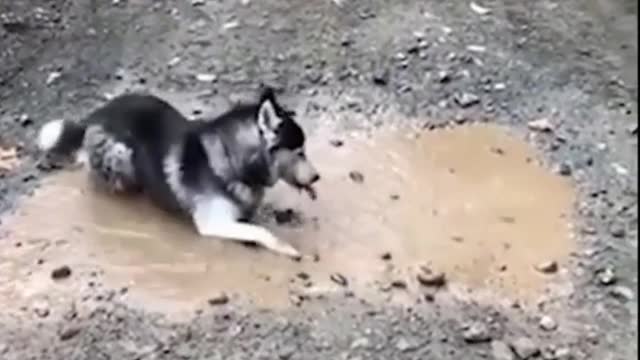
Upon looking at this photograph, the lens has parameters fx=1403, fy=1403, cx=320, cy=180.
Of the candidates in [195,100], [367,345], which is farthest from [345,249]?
[195,100]

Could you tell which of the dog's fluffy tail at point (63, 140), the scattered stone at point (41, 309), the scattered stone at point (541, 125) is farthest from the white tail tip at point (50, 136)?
the scattered stone at point (541, 125)

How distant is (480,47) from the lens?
556 centimetres

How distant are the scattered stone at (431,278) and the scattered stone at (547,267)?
30cm

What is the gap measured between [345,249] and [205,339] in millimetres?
652

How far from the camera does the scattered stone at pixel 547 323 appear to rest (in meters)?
3.90

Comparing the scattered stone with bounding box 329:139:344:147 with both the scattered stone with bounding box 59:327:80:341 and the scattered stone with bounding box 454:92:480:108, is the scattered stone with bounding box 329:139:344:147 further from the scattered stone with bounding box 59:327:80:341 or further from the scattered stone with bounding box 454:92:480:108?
the scattered stone with bounding box 59:327:80:341

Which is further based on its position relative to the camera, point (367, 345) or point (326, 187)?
point (326, 187)

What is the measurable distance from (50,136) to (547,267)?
1758 mm

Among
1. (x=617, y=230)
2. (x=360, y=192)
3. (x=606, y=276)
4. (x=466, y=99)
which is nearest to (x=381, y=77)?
(x=466, y=99)

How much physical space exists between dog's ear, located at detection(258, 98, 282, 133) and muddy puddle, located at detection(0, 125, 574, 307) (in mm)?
334

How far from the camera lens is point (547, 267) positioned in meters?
4.20

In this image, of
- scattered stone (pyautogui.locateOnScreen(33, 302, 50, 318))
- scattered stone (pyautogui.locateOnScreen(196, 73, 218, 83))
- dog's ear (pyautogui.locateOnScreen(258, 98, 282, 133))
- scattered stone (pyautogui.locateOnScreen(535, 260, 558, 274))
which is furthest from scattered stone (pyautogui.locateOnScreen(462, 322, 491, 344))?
scattered stone (pyautogui.locateOnScreen(196, 73, 218, 83))

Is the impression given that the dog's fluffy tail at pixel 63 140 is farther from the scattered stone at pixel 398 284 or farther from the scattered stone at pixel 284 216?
the scattered stone at pixel 398 284

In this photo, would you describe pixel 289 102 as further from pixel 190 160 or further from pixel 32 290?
pixel 32 290
